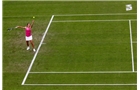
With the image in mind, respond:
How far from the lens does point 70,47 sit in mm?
30438

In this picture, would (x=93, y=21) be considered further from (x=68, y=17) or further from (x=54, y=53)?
(x=54, y=53)

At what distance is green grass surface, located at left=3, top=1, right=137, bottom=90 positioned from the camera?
2619cm

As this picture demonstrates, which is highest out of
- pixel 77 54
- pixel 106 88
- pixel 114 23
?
pixel 114 23

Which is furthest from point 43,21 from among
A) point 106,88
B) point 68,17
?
point 106,88

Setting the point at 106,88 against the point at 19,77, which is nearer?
the point at 106,88

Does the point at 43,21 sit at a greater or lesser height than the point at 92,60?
greater

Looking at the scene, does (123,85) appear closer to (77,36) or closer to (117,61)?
(117,61)

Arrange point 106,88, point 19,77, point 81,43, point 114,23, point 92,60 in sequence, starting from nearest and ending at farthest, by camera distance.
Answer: point 106,88 < point 19,77 < point 92,60 < point 81,43 < point 114,23

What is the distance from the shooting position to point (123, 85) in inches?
989

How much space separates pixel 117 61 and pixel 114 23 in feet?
21.8

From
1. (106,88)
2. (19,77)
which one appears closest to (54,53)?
(19,77)

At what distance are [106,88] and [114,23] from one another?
404 inches

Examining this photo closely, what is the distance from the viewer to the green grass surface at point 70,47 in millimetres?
26188

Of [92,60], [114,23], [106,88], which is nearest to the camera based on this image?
[106,88]
